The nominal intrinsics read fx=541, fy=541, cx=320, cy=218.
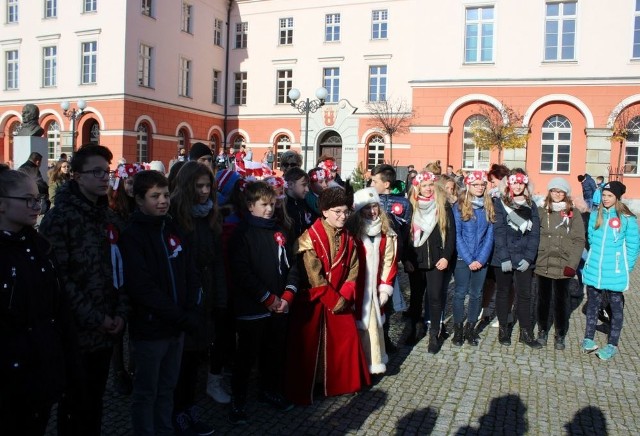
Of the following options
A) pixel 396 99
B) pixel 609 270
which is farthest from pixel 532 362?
pixel 396 99

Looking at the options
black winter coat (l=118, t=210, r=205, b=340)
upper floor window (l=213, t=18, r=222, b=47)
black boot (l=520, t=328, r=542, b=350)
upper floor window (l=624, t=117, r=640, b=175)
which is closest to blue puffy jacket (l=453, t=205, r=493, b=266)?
black boot (l=520, t=328, r=542, b=350)

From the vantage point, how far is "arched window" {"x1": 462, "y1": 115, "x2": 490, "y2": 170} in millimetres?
24391

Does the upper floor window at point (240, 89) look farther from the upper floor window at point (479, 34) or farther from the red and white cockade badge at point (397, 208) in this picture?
the red and white cockade badge at point (397, 208)

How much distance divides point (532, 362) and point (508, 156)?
19.4 metres

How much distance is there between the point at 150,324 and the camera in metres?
3.28

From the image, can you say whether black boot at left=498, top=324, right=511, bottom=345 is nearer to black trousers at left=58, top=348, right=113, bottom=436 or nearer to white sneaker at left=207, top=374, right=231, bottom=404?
white sneaker at left=207, top=374, right=231, bottom=404

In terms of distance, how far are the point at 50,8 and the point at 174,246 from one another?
29.4 metres

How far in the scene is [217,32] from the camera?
32062 millimetres

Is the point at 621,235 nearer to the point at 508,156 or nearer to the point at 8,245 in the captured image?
the point at 8,245

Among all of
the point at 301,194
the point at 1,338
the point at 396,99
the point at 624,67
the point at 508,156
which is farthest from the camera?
the point at 396,99

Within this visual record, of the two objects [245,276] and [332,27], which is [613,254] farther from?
[332,27]

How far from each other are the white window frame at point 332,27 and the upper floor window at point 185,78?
25.5 ft

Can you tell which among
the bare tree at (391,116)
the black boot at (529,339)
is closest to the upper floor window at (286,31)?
the bare tree at (391,116)

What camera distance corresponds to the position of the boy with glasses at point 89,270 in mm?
3008
